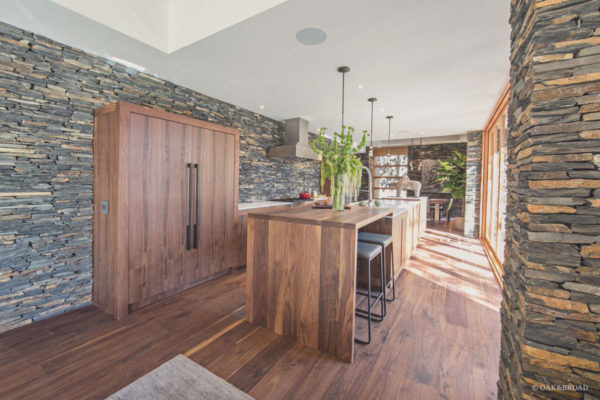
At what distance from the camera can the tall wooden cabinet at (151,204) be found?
2.29 m

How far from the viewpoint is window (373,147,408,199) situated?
29.3 feet

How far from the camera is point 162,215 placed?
2.59m

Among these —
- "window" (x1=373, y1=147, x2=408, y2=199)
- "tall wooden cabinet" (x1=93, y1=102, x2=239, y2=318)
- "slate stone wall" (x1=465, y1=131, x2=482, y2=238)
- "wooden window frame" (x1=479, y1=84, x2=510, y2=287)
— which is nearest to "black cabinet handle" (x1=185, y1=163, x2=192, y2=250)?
"tall wooden cabinet" (x1=93, y1=102, x2=239, y2=318)

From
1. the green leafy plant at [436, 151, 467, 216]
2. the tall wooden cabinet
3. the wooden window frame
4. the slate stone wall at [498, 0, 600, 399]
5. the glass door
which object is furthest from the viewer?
the green leafy plant at [436, 151, 467, 216]

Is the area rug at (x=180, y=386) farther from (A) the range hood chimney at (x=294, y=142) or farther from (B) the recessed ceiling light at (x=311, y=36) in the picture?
(A) the range hood chimney at (x=294, y=142)

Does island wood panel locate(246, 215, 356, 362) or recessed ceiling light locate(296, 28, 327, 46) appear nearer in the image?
island wood panel locate(246, 215, 356, 362)

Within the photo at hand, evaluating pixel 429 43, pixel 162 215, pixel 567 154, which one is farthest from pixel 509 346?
pixel 162 215

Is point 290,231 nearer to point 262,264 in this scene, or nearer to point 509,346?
point 262,264

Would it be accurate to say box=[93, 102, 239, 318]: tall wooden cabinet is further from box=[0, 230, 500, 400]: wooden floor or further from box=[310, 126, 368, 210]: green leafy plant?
box=[310, 126, 368, 210]: green leafy plant

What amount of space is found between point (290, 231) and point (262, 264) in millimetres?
406

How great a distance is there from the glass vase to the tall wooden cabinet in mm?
1513

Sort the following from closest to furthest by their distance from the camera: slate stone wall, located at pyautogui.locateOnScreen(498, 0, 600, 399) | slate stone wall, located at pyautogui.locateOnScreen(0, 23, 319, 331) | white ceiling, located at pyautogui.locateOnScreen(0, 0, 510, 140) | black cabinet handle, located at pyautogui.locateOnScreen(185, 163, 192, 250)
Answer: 1. slate stone wall, located at pyautogui.locateOnScreen(498, 0, 600, 399)
2. white ceiling, located at pyautogui.locateOnScreen(0, 0, 510, 140)
3. slate stone wall, located at pyautogui.locateOnScreen(0, 23, 319, 331)
4. black cabinet handle, located at pyautogui.locateOnScreen(185, 163, 192, 250)

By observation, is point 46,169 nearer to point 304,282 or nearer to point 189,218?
point 189,218

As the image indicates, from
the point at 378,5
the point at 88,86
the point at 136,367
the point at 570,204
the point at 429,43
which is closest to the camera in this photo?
the point at 570,204
